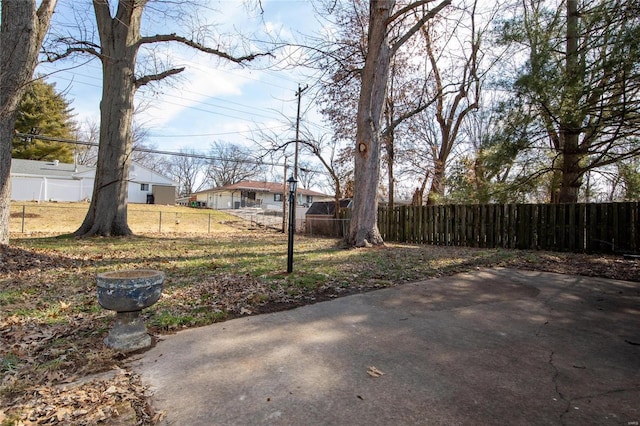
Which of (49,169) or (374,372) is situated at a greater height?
(49,169)

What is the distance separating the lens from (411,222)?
569 inches

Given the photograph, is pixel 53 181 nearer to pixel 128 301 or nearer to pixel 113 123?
pixel 113 123

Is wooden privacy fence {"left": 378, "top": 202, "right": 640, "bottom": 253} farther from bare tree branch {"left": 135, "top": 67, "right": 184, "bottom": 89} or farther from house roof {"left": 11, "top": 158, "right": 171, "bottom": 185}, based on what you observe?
house roof {"left": 11, "top": 158, "right": 171, "bottom": 185}

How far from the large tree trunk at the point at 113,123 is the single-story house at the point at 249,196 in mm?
32754

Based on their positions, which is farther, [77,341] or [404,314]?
[404,314]

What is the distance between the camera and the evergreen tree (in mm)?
27825

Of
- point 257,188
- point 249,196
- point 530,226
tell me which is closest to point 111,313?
point 530,226

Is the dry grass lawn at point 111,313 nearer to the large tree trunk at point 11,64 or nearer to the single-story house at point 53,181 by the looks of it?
the large tree trunk at point 11,64

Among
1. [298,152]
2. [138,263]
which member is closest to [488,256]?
[138,263]

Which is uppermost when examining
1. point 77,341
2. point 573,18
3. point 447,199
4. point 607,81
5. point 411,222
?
point 573,18

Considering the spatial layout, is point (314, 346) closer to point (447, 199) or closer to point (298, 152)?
point (447, 199)

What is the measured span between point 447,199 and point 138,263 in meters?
11.2

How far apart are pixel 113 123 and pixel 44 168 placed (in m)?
27.2

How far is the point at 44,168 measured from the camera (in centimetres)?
3083
